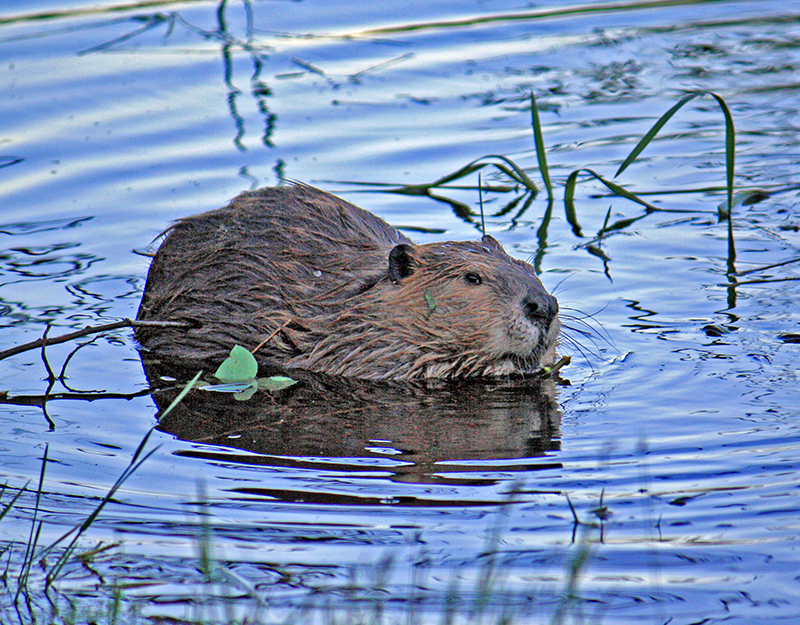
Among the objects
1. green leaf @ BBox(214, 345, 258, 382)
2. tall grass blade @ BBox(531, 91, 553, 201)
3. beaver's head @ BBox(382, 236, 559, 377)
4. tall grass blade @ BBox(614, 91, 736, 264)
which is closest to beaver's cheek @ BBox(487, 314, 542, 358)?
beaver's head @ BBox(382, 236, 559, 377)

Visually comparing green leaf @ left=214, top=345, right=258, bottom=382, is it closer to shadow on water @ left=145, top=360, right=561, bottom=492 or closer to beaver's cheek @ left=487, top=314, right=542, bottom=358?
shadow on water @ left=145, top=360, right=561, bottom=492

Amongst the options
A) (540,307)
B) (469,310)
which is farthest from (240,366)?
(540,307)

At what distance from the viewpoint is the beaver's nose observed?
4.27 m

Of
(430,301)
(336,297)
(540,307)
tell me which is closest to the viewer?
(540,307)

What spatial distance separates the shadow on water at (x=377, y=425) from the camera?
3.66 meters

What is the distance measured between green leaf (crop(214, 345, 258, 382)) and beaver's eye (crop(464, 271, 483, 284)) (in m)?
0.85

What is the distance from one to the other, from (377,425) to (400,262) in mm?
730

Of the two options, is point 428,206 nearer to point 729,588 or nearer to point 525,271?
point 525,271

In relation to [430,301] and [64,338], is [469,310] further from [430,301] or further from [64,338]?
[64,338]

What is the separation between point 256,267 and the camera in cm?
466

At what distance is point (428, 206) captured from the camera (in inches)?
248

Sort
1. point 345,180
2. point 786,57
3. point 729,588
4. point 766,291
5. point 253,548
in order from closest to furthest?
1. point 729,588
2. point 253,548
3. point 766,291
4. point 345,180
5. point 786,57

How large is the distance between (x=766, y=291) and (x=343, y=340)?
5.95 feet

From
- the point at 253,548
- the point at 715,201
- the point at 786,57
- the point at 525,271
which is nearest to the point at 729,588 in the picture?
the point at 253,548
